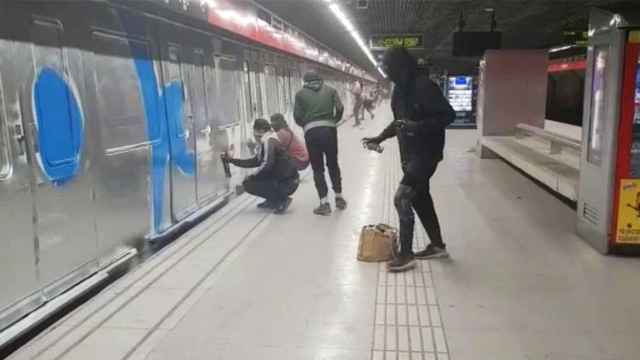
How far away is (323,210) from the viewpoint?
634cm

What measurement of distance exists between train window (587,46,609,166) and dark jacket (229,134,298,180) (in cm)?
289

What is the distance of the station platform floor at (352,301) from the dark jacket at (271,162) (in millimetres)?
595

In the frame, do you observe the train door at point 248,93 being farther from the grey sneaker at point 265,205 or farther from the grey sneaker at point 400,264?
the grey sneaker at point 400,264

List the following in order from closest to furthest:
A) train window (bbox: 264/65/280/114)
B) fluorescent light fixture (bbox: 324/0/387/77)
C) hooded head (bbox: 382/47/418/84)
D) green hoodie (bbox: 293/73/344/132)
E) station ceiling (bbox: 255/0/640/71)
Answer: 1. hooded head (bbox: 382/47/418/84)
2. green hoodie (bbox: 293/73/344/132)
3. station ceiling (bbox: 255/0/640/71)
4. fluorescent light fixture (bbox: 324/0/387/77)
5. train window (bbox: 264/65/280/114)

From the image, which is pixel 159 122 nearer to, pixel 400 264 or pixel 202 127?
pixel 202 127

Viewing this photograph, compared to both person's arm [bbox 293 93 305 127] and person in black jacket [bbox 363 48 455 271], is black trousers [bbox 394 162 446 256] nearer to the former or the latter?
person in black jacket [bbox 363 48 455 271]

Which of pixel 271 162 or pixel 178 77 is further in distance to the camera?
pixel 271 162

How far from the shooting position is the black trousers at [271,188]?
6.47 metres

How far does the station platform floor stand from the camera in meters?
3.14

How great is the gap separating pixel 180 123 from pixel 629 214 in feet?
12.8

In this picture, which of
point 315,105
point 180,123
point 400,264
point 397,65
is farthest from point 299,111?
point 400,264

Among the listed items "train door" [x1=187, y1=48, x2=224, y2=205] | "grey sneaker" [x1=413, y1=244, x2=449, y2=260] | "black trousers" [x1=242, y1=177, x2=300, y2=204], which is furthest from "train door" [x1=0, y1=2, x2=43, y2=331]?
"black trousers" [x1=242, y1=177, x2=300, y2=204]

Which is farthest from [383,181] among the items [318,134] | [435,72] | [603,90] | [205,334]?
[435,72]

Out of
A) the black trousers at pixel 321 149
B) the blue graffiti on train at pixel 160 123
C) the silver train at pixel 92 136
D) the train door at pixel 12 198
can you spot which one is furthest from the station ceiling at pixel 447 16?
the train door at pixel 12 198
